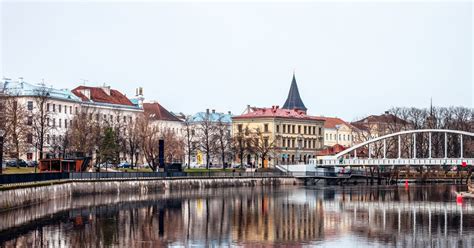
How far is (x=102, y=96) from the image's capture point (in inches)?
5699

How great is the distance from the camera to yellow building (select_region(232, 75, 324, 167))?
14550 cm

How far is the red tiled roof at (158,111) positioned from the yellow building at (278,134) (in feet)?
45.1

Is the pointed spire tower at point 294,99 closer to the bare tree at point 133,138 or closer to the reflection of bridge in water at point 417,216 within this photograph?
the bare tree at point 133,138

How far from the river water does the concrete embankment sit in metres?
0.98

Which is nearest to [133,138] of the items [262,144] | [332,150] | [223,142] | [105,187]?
[223,142]

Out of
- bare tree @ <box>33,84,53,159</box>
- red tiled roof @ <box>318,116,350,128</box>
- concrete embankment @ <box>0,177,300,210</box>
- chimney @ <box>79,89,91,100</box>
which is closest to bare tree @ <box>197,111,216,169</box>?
concrete embankment @ <box>0,177,300,210</box>

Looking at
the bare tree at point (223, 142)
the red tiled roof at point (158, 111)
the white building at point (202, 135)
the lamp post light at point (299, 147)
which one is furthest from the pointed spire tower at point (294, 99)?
the lamp post light at point (299, 147)

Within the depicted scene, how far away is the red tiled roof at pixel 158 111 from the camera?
6284 inches

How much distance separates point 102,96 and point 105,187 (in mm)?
58938

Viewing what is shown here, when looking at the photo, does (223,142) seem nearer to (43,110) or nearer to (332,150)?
(332,150)

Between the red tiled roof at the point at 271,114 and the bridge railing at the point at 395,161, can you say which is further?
the red tiled roof at the point at 271,114

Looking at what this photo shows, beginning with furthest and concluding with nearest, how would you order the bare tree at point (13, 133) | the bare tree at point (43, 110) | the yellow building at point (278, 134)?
the yellow building at point (278, 134), the bare tree at point (43, 110), the bare tree at point (13, 133)

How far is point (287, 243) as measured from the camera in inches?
1918

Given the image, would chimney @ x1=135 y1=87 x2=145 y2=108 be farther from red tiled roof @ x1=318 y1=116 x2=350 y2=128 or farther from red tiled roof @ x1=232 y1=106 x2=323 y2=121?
red tiled roof @ x1=318 y1=116 x2=350 y2=128
